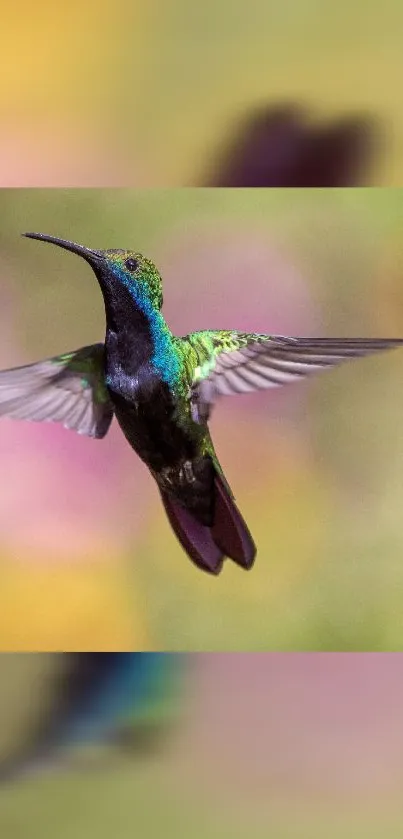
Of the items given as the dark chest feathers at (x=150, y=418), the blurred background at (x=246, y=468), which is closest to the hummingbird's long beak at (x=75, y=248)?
the dark chest feathers at (x=150, y=418)

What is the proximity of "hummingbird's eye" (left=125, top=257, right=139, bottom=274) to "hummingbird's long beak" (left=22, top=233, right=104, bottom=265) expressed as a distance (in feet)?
0.08

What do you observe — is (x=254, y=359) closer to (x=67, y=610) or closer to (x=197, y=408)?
(x=197, y=408)

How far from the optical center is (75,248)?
0.70 m

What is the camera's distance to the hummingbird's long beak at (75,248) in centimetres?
69

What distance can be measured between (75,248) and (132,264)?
0.07 m

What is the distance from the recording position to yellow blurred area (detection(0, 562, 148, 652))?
47.2 inches

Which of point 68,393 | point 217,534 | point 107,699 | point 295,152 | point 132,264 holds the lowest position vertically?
point 107,699

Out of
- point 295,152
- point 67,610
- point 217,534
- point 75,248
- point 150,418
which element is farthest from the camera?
point 67,610

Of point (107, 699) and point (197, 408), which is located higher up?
point (197, 408)

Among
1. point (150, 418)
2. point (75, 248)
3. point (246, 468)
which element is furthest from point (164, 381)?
point (246, 468)

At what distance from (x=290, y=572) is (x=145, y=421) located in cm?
51

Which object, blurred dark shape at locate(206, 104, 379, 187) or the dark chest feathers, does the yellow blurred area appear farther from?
blurred dark shape at locate(206, 104, 379, 187)

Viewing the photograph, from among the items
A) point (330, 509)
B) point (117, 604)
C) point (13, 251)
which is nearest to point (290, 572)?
point (330, 509)

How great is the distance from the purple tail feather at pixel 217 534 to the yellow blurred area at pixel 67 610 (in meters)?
0.29
